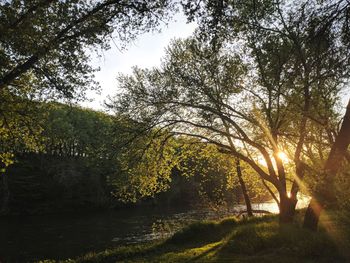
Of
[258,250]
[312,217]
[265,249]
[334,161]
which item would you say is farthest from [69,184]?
[334,161]

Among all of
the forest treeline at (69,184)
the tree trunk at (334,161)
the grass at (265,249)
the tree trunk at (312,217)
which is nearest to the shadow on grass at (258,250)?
the grass at (265,249)

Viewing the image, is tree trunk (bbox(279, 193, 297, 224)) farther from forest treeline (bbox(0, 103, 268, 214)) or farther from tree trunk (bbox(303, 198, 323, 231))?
forest treeline (bbox(0, 103, 268, 214))

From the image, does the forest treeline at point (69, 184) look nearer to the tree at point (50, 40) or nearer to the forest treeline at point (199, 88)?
the forest treeline at point (199, 88)

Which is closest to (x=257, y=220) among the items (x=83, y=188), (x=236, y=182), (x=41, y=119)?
(x=236, y=182)

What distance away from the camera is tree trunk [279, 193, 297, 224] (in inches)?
813

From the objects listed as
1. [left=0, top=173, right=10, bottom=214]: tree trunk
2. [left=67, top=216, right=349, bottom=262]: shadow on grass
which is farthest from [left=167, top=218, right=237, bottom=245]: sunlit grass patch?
[left=0, top=173, right=10, bottom=214]: tree trunk

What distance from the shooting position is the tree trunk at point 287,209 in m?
20.7

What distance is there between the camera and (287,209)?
20844mm

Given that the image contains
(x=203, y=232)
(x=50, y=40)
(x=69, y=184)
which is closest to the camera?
(x=50, y=40)

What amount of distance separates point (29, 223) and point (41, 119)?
35.3 meters

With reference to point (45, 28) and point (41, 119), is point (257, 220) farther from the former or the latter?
point (45, 28)

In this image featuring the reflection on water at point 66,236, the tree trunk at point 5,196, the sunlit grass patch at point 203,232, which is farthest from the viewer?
the tree trunk at point 5,196

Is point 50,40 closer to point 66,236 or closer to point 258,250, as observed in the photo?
point 258,250

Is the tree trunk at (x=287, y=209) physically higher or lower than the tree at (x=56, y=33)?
lower
